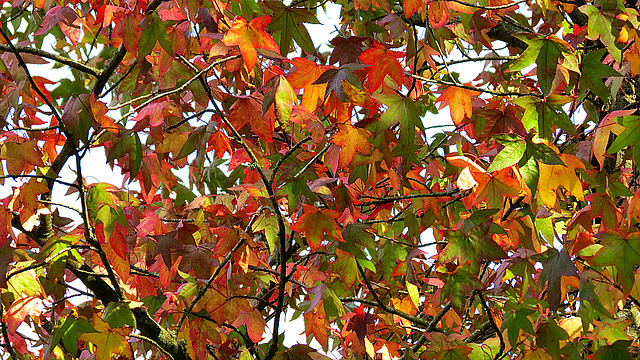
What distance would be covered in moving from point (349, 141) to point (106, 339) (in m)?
1.13

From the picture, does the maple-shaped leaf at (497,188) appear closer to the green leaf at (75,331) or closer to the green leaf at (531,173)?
the green leaf at (531,173)

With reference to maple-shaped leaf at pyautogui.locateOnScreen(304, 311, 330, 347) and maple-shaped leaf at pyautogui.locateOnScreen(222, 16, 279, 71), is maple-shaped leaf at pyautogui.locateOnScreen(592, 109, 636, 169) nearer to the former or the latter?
maple-shaped leaf at pyautogui.locateOnScreen(222, 16, 279, 71)

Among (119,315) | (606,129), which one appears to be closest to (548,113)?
(606,129)

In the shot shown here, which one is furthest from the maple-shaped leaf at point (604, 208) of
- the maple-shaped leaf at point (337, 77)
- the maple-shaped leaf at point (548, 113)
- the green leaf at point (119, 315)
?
the green leaf at point (119, 315)

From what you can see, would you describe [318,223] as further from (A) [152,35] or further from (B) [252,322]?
(A) [152,35]

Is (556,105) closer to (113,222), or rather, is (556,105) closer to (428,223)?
(428,223)

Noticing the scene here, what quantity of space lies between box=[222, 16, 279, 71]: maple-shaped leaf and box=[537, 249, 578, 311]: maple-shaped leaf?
1141mm

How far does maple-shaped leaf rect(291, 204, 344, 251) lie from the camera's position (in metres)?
1.82

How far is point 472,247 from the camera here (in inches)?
70.4

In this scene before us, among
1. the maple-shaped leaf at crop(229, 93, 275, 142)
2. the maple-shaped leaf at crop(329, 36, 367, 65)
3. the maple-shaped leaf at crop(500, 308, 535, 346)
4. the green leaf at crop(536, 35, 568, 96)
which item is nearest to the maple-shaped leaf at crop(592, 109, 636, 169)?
the green leaf at crop(536, 35, 568, 96)

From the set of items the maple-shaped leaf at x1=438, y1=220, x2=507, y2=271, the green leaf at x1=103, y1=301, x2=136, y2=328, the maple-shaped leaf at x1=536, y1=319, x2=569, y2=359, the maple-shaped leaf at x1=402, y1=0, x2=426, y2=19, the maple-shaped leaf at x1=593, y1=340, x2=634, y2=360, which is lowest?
the maple-shaped leaf at x1=593, y1=340, x2=634, y2=360

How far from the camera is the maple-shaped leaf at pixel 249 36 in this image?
1.61 metres

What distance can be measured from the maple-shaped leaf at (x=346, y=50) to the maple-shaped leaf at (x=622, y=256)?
0.98 m

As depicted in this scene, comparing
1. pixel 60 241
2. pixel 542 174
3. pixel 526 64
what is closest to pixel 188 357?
pixel 60 241
